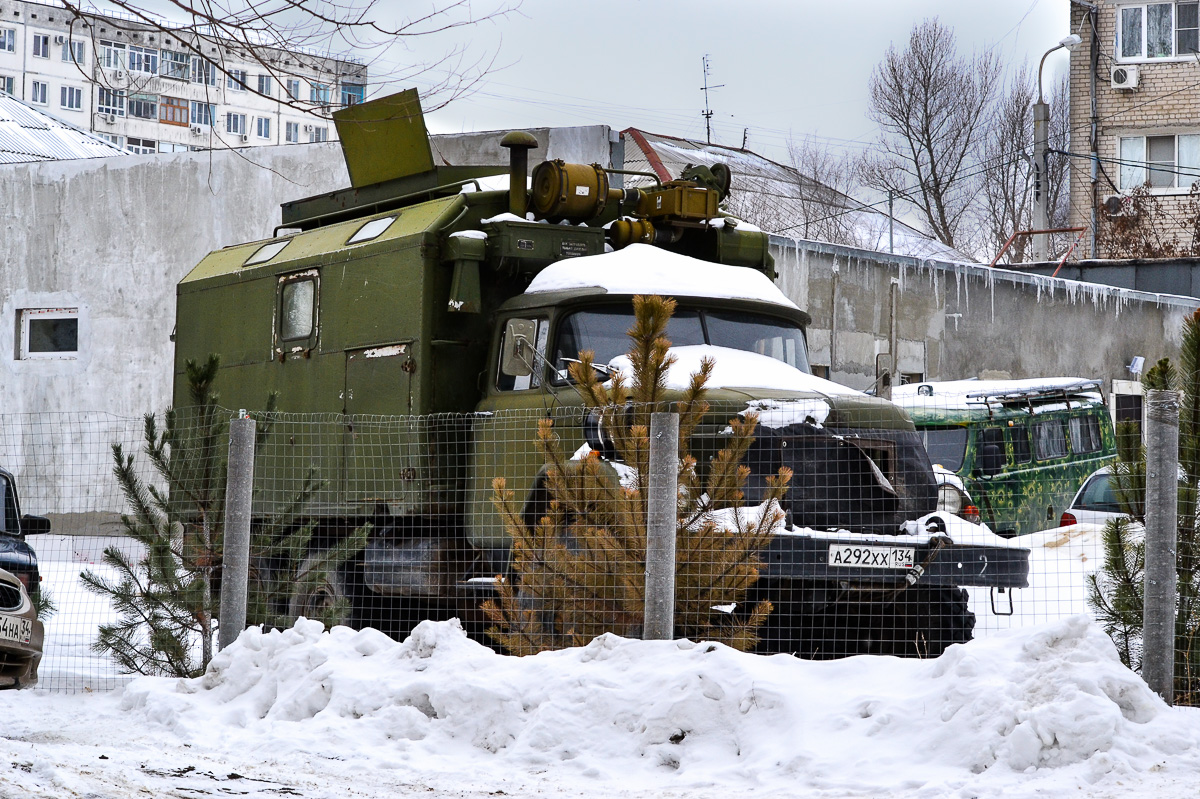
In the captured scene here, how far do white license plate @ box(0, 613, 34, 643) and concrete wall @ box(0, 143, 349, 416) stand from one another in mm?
11097

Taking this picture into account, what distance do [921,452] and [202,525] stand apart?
14.6ft

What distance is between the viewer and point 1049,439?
62.2 feet

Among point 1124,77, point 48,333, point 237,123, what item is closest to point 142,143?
point 237,123

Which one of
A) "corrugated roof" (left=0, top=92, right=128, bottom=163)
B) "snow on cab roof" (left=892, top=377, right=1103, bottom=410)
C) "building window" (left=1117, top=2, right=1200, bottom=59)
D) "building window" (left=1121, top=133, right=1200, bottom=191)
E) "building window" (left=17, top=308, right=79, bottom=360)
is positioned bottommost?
"snow on cab roof" (left=892, top=377, right=1103, bottom=410)

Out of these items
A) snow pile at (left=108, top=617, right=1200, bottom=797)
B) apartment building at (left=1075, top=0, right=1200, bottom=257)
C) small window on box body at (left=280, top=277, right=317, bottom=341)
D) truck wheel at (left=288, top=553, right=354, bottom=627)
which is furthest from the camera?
apartment building at (left=1075, top=0, right=1200, bottom=257)

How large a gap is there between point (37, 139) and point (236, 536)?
68.6ft

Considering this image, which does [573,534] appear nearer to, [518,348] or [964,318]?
[518,348]

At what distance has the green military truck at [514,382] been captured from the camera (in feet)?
27.5

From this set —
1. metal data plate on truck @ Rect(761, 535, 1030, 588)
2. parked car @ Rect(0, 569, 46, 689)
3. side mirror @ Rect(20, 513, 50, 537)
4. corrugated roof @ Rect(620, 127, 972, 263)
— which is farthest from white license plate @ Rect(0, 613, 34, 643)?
corrugated roof @ Rect(620, 127, 972, 263)

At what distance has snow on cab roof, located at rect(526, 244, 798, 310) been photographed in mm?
9625

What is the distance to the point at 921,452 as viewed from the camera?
8.92m

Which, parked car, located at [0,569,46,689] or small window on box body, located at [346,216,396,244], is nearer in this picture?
parked car, located at [0,569,46,689]

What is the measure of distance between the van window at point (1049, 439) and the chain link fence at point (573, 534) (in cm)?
867

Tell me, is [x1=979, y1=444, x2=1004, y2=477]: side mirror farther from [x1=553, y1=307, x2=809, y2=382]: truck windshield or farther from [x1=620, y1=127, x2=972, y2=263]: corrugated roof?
[x1=553, y1=307, x2=809, y2=382]: truck windshield
